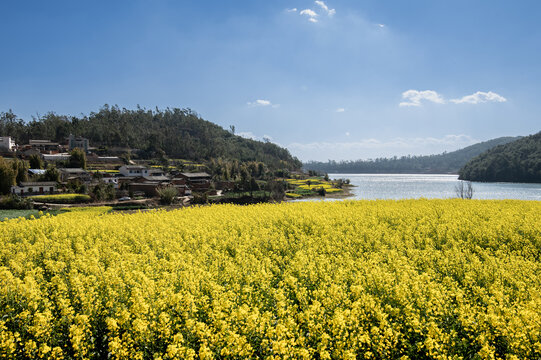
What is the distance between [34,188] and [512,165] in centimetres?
15334

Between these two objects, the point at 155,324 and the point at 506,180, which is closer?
the point at 155,324

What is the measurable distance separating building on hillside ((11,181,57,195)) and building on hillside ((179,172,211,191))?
1037 inches

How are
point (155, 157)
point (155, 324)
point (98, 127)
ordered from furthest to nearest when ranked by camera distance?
1. point (98, 127)
2. point (155, 157)
3. point (155, 324)

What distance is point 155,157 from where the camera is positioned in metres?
110

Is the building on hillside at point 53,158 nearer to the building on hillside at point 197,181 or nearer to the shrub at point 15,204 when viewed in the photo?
the building on hillside at point 197,181

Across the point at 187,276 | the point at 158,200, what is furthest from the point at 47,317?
the point at 158,200

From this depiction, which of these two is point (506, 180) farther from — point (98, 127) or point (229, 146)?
point (98, 127)

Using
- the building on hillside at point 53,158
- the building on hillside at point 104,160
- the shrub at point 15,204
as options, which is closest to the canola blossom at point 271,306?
the shrub at point 15,204

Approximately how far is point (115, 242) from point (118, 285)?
5851 millimetres

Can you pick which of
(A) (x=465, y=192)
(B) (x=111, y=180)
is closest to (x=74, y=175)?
(B) (x=111, y=180)

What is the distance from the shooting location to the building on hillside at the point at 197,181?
71688 mm

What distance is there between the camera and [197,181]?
78.8m

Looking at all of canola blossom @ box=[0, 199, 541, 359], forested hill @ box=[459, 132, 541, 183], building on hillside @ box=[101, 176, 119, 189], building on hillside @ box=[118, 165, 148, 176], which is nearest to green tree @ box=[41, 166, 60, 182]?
building on hillside @ box=[101, 176, 119, 189]

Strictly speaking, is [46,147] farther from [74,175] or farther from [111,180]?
[111,180]
